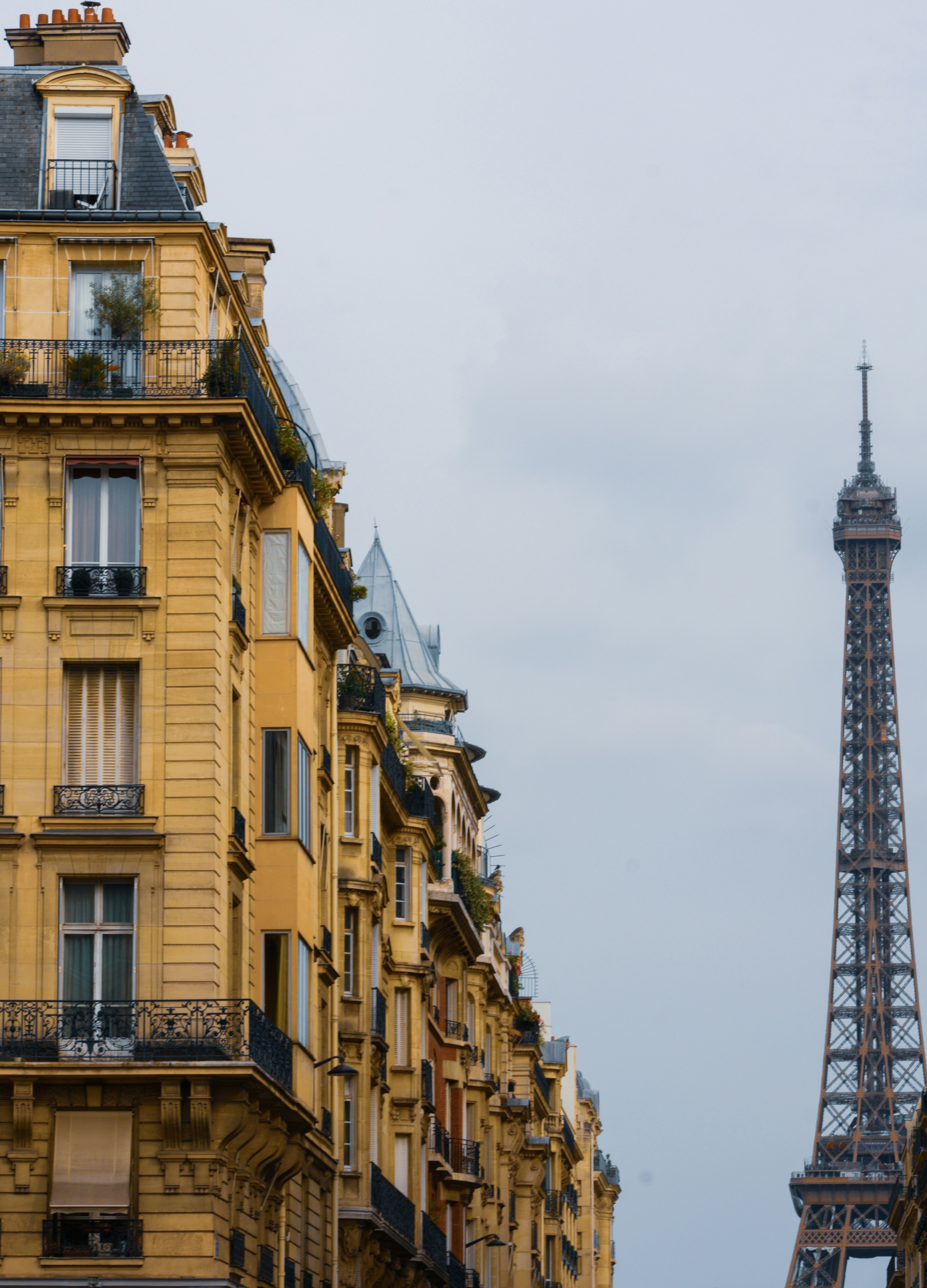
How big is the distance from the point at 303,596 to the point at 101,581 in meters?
5.96

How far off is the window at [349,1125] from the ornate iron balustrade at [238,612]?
51.1 feet

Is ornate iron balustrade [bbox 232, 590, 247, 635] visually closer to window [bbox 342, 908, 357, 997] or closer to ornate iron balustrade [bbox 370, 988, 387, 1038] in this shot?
window [bbox 342, 908, 357, 997]

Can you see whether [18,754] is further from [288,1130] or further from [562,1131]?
[562,1131]

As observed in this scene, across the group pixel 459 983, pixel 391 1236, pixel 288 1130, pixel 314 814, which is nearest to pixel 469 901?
pixel 459 983

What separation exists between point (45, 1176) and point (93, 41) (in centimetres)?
1819

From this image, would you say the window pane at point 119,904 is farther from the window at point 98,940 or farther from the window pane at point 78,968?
the window pane at point 78,968

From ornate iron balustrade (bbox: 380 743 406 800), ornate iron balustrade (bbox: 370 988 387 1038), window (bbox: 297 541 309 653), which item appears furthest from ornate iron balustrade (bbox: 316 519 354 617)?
ornate iron balustrade (bbox: 370 988 387 1038)

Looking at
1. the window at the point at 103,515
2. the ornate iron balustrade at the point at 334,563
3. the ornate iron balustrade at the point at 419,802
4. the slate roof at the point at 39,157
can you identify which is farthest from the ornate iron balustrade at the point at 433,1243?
the slate roof at the point at 39,157

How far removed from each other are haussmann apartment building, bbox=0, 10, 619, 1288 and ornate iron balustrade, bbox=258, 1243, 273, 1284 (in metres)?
0.17

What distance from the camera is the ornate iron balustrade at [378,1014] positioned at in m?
55.8

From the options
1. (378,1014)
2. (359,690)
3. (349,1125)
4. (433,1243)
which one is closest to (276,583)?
(359,690)

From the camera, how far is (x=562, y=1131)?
113938 millimetres

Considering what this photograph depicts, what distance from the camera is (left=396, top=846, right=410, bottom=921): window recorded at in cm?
6347

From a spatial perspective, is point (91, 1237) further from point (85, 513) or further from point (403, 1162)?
point (403, 1162)
